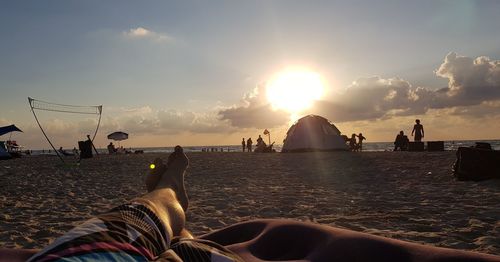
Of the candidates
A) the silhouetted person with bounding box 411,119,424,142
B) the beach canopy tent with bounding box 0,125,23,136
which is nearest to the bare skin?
the silhouetted person with bounding box 411,119,424,142

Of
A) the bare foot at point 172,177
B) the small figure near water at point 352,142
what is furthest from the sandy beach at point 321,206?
the small figure near water at point 352,142

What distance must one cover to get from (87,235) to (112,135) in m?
36.4

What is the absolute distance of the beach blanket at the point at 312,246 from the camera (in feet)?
4.22

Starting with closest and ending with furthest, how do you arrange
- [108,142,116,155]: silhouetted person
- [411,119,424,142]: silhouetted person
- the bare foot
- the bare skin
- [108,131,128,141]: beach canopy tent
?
the bare skin → the bare foot → [411,119,424,142]: silhouetted person → [108,142,116,155]: silhouetted person → [108,131,128,141]: beach canopy tent

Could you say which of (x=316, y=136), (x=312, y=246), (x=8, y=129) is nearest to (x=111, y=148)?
(x=8, y=129)

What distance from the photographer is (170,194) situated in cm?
213

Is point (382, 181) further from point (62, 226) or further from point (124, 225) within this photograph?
point (124, 225)

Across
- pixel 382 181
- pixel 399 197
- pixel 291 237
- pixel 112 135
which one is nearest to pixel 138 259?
pixel 291 237

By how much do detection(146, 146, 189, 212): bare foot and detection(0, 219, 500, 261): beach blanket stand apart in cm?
61

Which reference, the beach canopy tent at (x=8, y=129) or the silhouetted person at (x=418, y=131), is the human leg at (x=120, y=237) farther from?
the beach canopy tent at (x=8, y=129)

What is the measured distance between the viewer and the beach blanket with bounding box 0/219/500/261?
4.22 feet

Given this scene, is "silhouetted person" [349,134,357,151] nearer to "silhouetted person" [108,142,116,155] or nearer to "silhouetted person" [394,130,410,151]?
"silhouetted person" [394,130,410,151]

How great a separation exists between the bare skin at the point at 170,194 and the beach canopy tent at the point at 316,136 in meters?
17.7

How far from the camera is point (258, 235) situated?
1.84m
